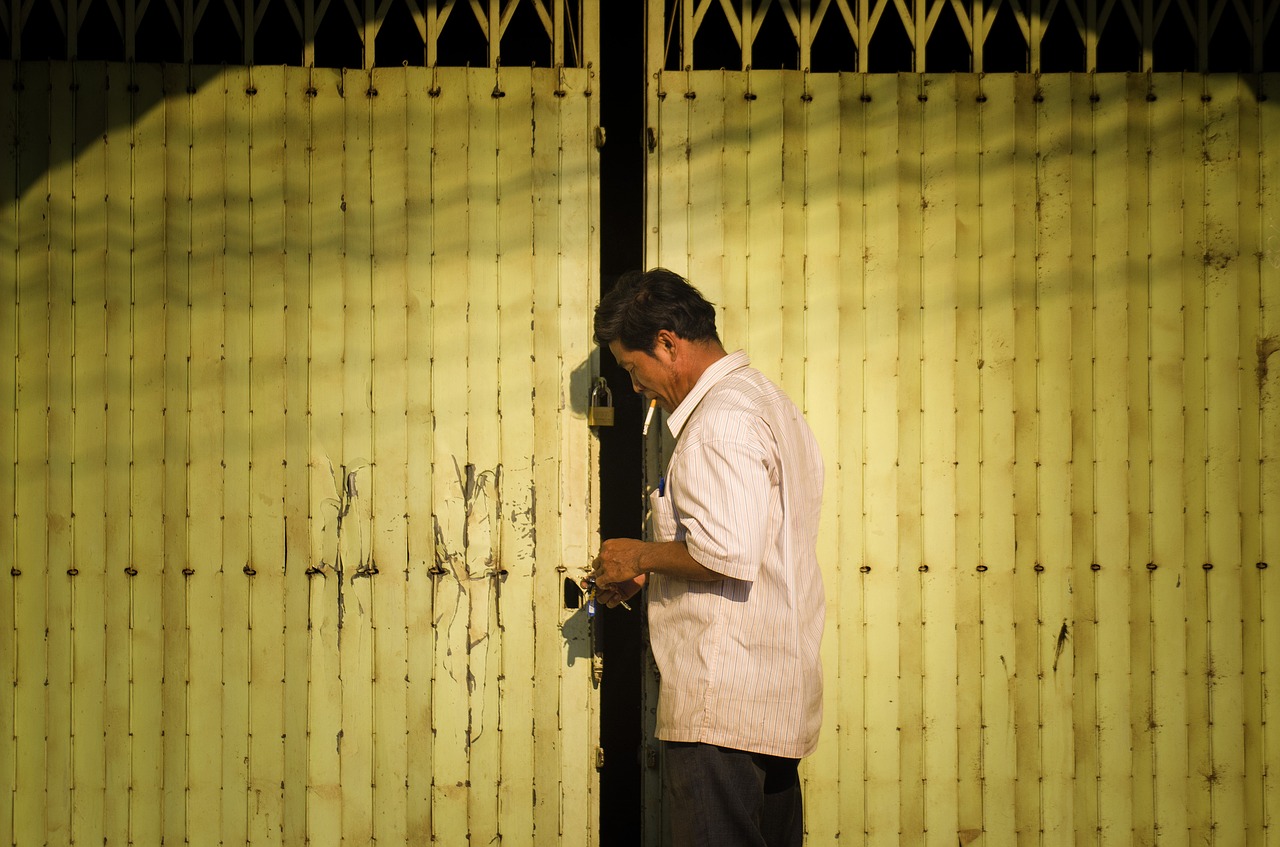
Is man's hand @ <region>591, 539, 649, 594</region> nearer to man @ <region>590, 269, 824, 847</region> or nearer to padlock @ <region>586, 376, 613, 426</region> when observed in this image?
man @ <region>590, 269, 824, 847</region>

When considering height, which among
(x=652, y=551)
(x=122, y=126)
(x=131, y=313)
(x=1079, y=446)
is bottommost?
(x=652, y=551)

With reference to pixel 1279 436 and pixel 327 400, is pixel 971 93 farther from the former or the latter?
pixel 327 400

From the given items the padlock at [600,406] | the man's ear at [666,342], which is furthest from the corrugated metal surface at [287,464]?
the man's ear at [666,342]

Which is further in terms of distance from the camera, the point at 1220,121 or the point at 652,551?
the point at 1220,121

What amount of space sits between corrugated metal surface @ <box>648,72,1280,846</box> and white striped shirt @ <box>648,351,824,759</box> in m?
0.66

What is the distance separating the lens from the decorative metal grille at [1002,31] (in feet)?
9.60

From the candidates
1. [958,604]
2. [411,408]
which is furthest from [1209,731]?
[411,408]

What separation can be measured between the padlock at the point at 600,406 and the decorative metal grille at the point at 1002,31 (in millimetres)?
1136

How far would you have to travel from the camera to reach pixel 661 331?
2348 millimetres

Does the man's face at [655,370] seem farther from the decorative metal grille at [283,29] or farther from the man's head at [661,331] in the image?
the decorative metal grille at [283,29]

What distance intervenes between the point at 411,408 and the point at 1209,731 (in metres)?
2.91

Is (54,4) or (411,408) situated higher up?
(54,4)

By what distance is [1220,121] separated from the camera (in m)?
2.90

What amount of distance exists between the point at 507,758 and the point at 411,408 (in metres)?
1.23
